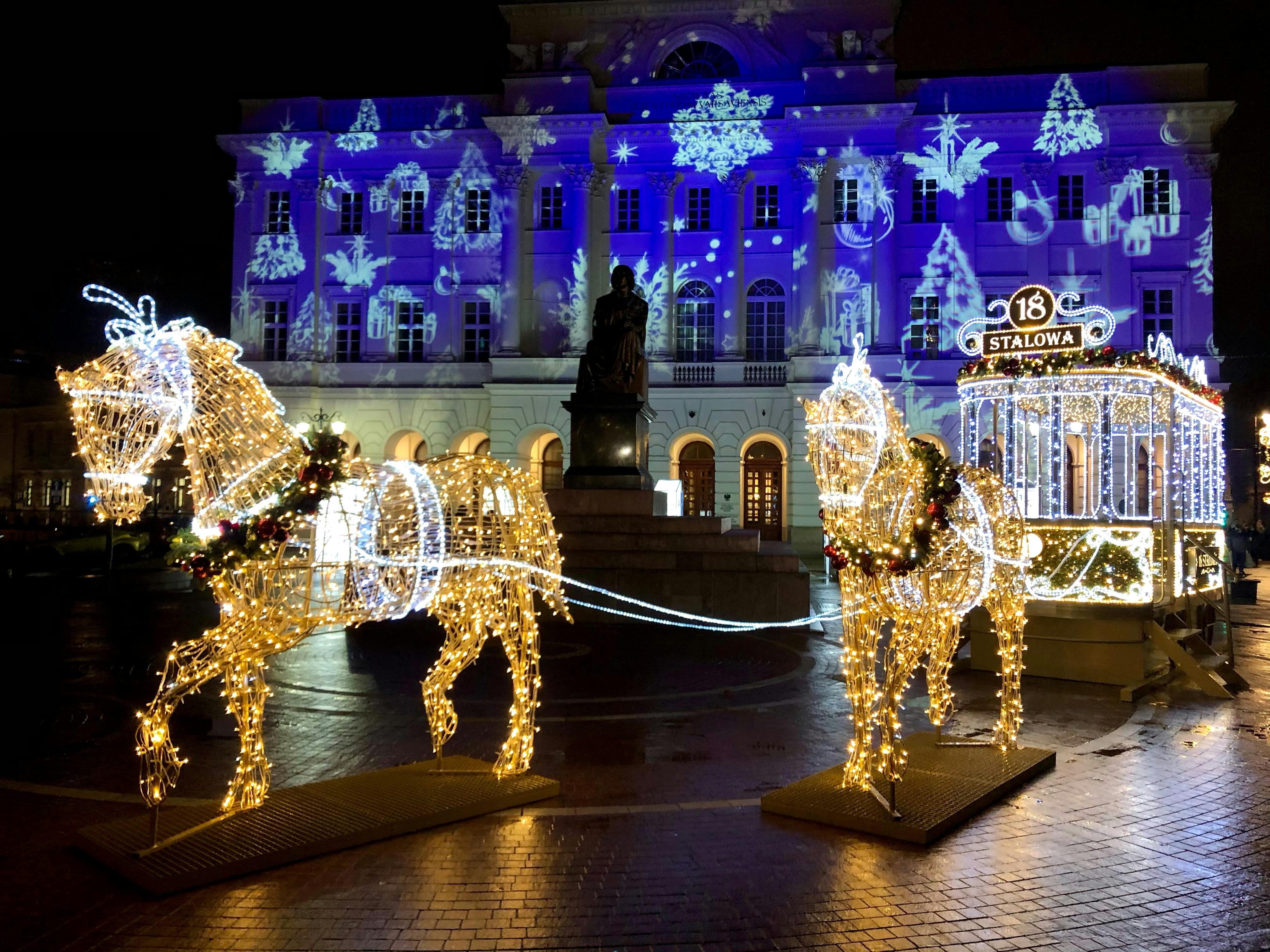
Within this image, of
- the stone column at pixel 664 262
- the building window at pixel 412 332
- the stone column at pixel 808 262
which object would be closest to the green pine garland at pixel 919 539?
the stone column at pixel 808 262

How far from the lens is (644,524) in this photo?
734 inches

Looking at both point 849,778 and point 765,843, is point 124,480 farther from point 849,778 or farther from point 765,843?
point 849,778

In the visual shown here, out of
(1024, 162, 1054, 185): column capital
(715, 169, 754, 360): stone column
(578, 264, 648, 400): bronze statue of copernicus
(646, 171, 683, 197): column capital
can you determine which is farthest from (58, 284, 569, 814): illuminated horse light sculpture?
(1024, 162, 1054, 185): column capital

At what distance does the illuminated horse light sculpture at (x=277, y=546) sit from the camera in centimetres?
648

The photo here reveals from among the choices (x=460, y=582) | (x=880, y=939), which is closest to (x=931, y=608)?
(x=880, y=939)

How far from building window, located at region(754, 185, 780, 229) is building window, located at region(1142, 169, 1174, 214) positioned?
44.2 feet

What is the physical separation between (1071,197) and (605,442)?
27418mm

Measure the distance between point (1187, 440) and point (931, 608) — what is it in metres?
14.8

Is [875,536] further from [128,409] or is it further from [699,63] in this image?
Answer: [699,63]

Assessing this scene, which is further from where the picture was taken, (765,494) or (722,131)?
(765,494)

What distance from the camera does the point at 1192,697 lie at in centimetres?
1238

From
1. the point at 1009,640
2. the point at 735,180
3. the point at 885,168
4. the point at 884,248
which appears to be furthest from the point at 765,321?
the point at 1009,640

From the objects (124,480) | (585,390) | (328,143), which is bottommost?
(124,480)

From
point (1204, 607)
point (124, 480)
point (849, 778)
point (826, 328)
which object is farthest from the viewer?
point (826, 328)
